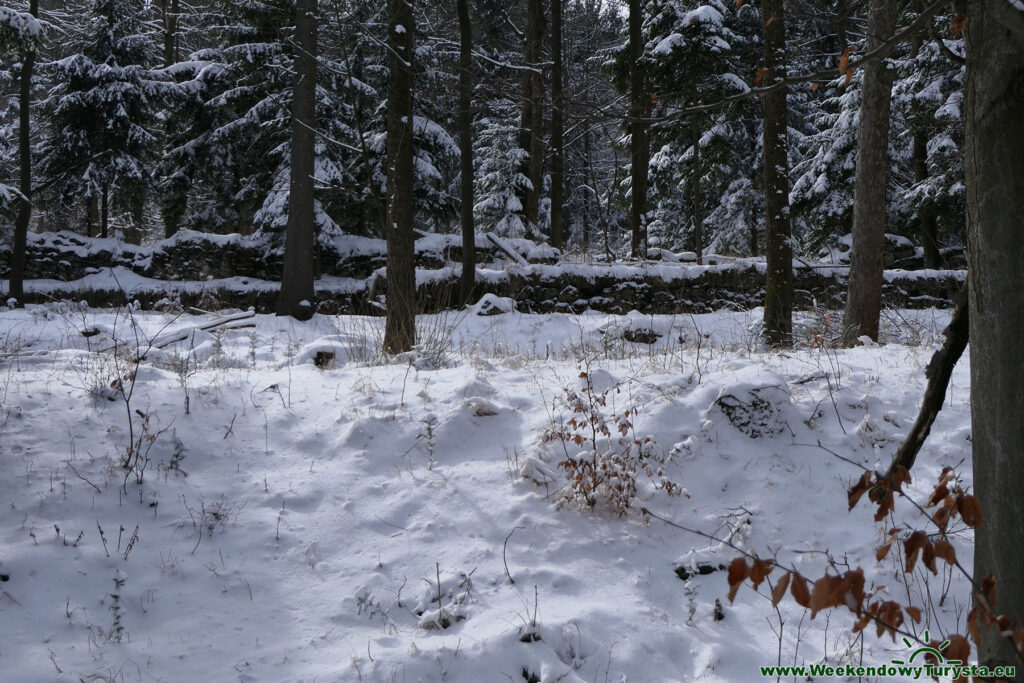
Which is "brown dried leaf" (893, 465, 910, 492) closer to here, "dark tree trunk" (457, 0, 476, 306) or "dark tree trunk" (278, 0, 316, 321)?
"dark tree trunk" (457, 0, 476, 306)

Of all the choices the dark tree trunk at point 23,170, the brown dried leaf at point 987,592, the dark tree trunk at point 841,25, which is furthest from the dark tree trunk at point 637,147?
the brown dried leaf at point 987,592

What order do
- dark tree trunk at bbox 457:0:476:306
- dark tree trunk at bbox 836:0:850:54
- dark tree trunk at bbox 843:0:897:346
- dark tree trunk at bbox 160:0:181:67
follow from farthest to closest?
dark tree trunk at bbox 160:0:181:67, dark tree trunk at bbox 457:0:476:306, dark tree trunk at bbox 843:0:897:346, dark tree trunk at bbox 836:0:850:54

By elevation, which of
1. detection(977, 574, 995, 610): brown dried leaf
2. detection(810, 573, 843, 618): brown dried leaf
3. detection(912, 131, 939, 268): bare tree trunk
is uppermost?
detection(912, 131, 939, 268): bare tree trunk

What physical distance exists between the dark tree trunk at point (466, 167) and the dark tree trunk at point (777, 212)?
4943 mm

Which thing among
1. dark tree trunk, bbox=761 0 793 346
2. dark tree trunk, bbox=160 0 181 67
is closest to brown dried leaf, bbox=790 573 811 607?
dark tree trunk, bbox=761 0 793 346

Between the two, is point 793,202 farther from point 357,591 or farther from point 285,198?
point 357,591

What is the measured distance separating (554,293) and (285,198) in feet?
24.5

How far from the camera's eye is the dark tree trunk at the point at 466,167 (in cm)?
1095

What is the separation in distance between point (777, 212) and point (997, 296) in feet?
22.0

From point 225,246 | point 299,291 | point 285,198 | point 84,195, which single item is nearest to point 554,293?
point 299,291

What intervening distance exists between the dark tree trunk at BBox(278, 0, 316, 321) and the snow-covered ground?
284 inches

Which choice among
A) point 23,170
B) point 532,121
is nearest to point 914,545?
point 532,121

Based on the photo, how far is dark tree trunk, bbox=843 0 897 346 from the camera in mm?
7324

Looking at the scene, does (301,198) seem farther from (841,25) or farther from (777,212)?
(841,25)
